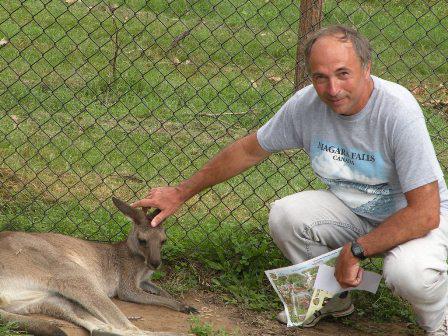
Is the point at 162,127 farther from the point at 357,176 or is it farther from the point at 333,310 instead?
the point at 357,176

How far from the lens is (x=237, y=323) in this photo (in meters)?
5.60

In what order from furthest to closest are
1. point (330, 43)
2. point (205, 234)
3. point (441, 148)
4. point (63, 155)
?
1. point (441, 148)
2. point (63, 155)
3. point (205, 234)
4. point (330, 43)

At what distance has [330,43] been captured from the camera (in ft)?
16.2

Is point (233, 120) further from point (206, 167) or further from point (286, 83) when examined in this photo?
point (206, 167)

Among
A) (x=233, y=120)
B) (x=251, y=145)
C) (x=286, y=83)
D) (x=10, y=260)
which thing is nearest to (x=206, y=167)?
(x=251, y=145)

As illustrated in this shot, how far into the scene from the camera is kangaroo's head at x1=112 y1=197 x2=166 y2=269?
590cm

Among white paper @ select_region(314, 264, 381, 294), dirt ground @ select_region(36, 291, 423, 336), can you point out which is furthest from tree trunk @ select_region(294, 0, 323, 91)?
white paper @ select_region(314, 264, 381, 294)

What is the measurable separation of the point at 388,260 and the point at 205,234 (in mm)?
1758

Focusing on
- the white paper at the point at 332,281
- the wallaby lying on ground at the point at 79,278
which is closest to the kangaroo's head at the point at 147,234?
the wallaby lying on ground at the point at 79,278

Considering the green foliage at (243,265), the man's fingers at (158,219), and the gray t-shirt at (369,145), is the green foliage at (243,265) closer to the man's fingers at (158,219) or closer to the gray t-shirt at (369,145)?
the man's fingers at (158,219)

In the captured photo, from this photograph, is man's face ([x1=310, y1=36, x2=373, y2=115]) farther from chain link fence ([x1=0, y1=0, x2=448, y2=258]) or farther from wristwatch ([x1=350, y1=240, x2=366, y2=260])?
chain link fence ([x1=0, y1=0, x2=448, y2=258])

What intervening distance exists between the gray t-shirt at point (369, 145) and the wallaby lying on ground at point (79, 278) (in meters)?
1.14

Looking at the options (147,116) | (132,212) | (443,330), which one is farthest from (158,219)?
(147,116)

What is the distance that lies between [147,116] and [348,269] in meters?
3.97
